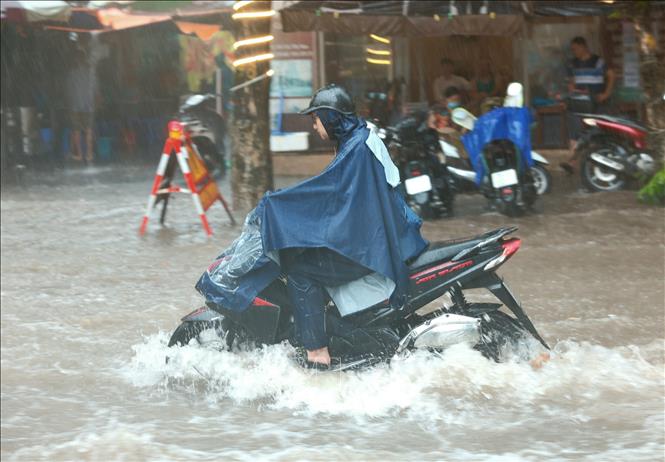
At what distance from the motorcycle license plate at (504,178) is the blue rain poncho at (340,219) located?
6.07 metres

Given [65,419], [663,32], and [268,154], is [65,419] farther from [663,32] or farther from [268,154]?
[663,32]

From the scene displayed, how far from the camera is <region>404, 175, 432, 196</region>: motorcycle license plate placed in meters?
11.3

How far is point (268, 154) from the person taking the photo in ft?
40.1

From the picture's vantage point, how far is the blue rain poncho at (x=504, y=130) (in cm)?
1144

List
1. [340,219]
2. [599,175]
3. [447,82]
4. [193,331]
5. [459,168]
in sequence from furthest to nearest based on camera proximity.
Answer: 1. [447,82]
2. [599,175]
3. [459,168]
4. [193,331]
5. [340,219]

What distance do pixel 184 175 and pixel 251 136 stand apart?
140cm

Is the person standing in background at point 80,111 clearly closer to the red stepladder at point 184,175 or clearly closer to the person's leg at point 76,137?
the person's leg at point 76,137

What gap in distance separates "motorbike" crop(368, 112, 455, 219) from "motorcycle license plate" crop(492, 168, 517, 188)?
0.50 m

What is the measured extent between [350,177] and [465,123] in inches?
262

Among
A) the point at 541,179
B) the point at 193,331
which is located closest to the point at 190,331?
the point at 193,331

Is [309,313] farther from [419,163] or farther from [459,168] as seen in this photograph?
[459,168]

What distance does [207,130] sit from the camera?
1664cm

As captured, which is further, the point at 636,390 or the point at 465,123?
the point at 465,123

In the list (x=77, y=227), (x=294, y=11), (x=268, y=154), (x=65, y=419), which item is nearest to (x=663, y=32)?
(x=294, y=11)
